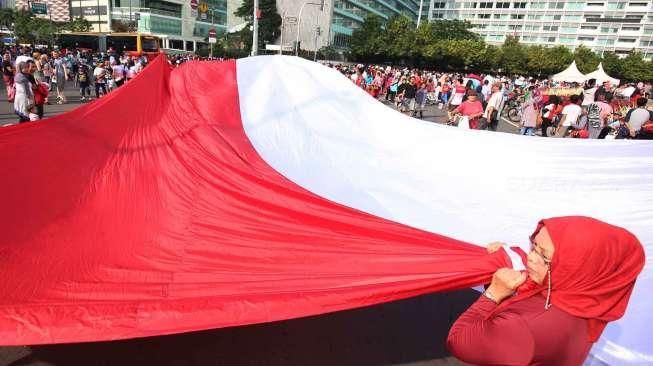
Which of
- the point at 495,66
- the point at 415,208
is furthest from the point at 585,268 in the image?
the point at 495,66

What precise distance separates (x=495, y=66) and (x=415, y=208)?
80.3 metres

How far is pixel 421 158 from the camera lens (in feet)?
13.3

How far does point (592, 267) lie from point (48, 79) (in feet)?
65.0

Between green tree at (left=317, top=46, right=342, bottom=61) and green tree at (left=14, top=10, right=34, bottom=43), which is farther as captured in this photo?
green tree at (left=317, top=46, right=342, bottom=61)

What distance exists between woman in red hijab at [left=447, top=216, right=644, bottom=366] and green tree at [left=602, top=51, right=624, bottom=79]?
92.1 m

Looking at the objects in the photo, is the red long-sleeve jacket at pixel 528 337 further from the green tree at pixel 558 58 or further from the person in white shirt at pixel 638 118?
the green tree at pixel 558 58

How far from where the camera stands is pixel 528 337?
1.46m

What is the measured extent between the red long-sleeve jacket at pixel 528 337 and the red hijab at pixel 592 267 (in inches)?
2.5

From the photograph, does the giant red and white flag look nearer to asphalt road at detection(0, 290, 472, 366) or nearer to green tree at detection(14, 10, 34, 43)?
asphalt road at detection(0, 290, 472, 366)

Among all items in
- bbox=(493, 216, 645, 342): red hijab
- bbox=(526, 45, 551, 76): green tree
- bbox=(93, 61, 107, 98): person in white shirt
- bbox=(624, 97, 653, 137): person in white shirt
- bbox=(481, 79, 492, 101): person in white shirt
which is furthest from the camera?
bbox=(526, 45, 551, 76): green tree

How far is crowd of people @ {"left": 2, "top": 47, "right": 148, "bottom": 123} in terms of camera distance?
8.05 metres

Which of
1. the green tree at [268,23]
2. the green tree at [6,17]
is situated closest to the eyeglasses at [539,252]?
the green tree at [268,23]

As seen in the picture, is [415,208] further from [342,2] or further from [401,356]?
[342,2]

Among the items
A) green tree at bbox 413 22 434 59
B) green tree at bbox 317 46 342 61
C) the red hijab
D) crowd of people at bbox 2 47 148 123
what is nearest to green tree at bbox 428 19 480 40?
green tree at bbox 413 22 434 59
